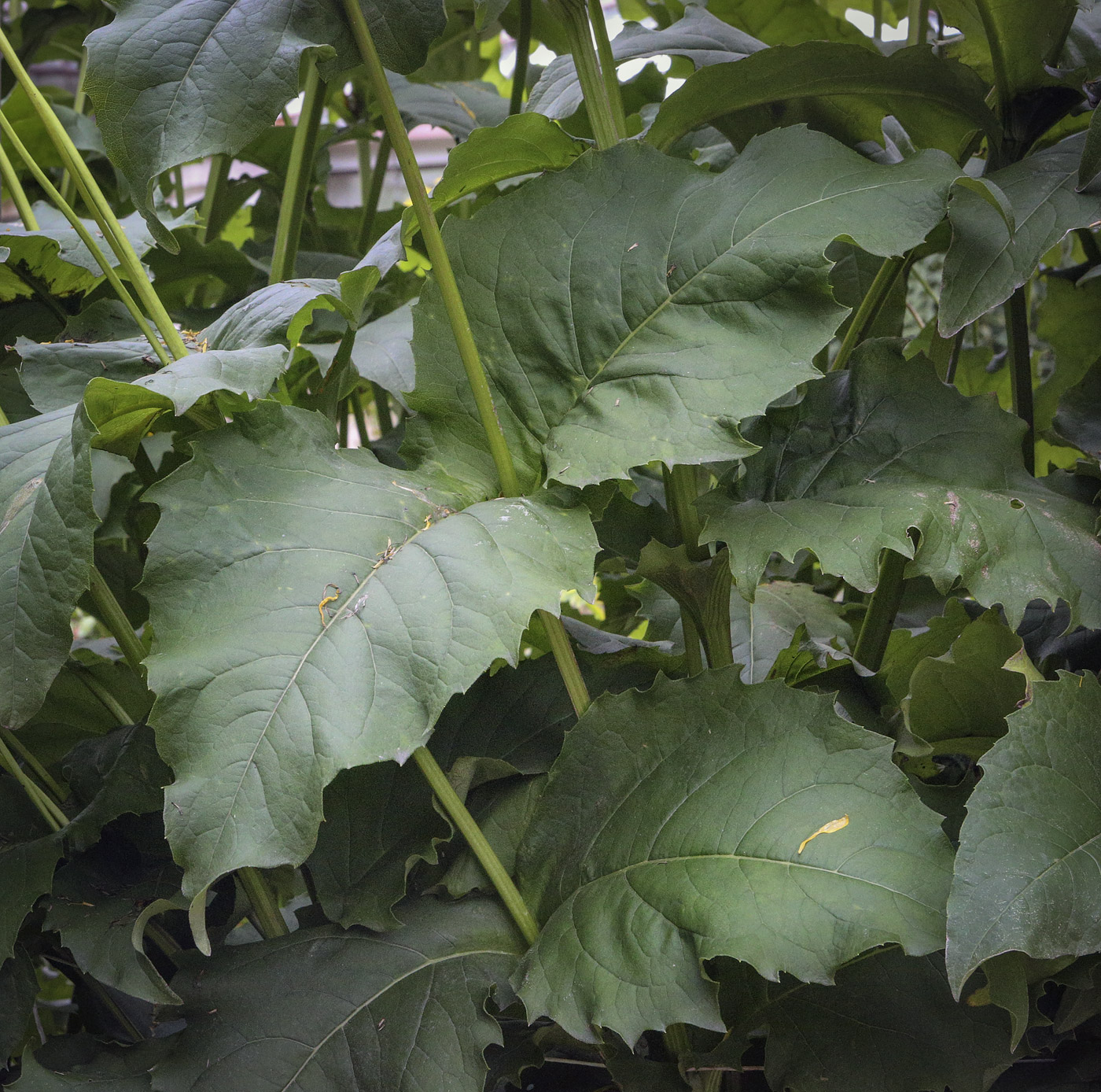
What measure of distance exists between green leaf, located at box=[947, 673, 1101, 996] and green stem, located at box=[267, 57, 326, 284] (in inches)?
17.9

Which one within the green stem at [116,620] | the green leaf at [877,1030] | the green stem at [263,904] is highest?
the green stem at [116,620]

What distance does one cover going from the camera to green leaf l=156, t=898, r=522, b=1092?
39 centimetres

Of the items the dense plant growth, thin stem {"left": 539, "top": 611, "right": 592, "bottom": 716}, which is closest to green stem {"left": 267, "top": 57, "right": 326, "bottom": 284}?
the dense plant growth

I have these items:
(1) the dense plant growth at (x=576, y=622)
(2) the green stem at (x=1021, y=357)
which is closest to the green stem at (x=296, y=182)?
(1) the dense plant growth at (x=576, y=622)

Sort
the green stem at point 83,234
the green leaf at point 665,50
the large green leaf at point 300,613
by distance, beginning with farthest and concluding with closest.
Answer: the green leaf at point 665,50 < the green stem at point 83,234 < the large green leaf at point 300,613

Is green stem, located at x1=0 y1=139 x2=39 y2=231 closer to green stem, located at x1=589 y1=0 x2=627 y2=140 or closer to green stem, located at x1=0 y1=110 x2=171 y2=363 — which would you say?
green stem, located at x1=0 y1=110 x2=171 y2=363

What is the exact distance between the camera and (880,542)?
393 mm

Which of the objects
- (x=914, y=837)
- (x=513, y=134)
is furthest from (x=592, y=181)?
(x=914, y=837)

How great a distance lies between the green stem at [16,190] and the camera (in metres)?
0.45

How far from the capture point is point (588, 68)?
430 mm

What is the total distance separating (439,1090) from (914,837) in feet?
0.67

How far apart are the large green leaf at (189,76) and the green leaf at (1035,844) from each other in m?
0.33

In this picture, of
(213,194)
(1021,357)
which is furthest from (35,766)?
(1021,357)

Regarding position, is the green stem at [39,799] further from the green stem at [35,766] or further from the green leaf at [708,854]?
the green leaf at [708,854]
